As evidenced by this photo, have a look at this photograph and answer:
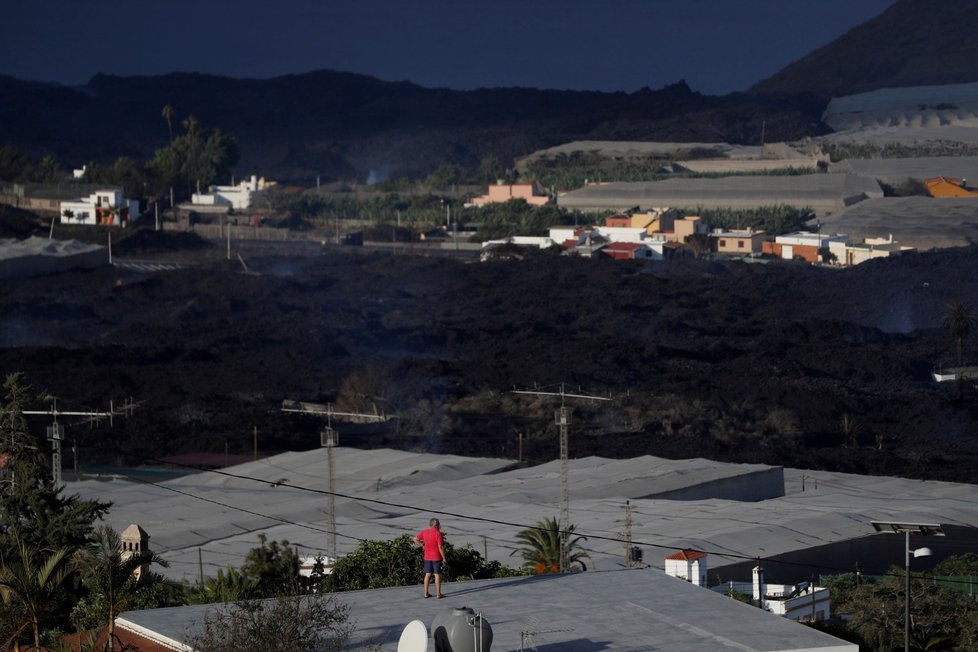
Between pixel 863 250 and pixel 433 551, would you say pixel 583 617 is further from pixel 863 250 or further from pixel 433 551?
pixel 863 250

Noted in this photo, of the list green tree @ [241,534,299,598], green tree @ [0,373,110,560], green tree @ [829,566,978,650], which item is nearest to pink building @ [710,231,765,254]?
green tree @ [241,534,299,598]

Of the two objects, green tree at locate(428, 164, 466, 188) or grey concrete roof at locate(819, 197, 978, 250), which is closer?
grey concrete roof at locate(819, 197, 978, 250)

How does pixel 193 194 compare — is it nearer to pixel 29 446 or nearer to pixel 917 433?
pixel 917 433

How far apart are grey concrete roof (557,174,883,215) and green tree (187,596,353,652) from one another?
281 ft

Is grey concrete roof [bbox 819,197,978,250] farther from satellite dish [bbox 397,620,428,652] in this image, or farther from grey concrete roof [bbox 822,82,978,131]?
satellite dish [bbox 397,620,428,652]

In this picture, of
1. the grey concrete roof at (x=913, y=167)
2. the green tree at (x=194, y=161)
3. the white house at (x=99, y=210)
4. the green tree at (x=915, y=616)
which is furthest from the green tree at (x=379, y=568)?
the green tree at (x=194, y=161)

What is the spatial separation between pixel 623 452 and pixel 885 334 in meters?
23.1

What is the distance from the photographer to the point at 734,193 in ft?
338

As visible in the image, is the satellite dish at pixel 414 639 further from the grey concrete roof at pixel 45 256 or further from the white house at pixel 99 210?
the white house at pixel 99 210

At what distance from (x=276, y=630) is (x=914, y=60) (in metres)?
178

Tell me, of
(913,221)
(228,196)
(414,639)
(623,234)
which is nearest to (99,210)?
(228,196)

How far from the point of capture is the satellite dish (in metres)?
13.1

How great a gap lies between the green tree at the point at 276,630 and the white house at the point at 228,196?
9964 centimetres

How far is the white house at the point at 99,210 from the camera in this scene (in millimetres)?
95375
